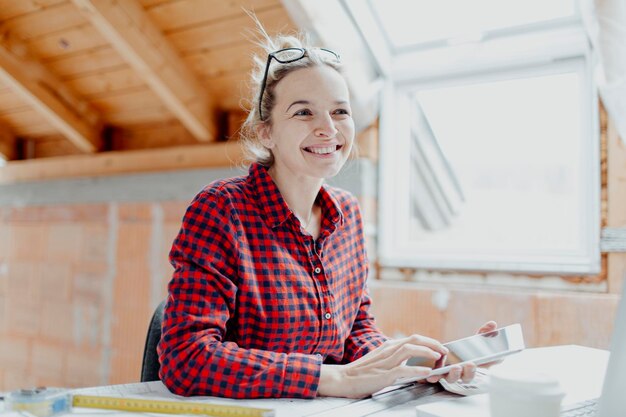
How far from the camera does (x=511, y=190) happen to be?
2457 mm

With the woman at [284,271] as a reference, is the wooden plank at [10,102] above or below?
above

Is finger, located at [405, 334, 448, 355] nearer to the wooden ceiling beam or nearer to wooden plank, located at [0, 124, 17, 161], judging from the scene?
the wooden ceiling beam

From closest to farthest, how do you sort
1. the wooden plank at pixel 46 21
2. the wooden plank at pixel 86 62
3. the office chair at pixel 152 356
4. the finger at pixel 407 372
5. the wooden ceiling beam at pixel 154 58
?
1. the finger at pixel 407 372
2. the office chair at pixel 152 356
3. the wooden ceiling beam at pixel 154 58
4. the wooden plank at pixel 46 21
5. the wooden plank at pixel 86 62

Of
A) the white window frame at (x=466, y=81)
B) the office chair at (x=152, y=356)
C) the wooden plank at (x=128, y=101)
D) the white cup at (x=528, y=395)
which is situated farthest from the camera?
the wooden plank at (x=128, y=101)

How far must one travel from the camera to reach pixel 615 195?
2.06 meters

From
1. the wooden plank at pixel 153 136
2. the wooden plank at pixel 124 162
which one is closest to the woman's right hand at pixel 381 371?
the wooden plank at pixel 124 162

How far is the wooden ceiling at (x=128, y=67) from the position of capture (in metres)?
2.55

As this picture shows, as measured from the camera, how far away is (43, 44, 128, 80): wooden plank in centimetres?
294

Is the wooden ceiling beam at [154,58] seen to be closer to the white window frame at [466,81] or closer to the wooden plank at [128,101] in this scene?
the wooden plank at [128,101]

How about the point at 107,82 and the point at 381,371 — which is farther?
the point at 107,82

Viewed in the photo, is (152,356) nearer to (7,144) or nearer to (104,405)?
(104,405)

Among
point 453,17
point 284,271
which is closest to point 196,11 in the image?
point 453,17

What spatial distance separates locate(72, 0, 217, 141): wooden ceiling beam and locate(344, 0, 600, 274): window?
0.86 meters

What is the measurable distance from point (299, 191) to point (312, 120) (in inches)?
6.9
